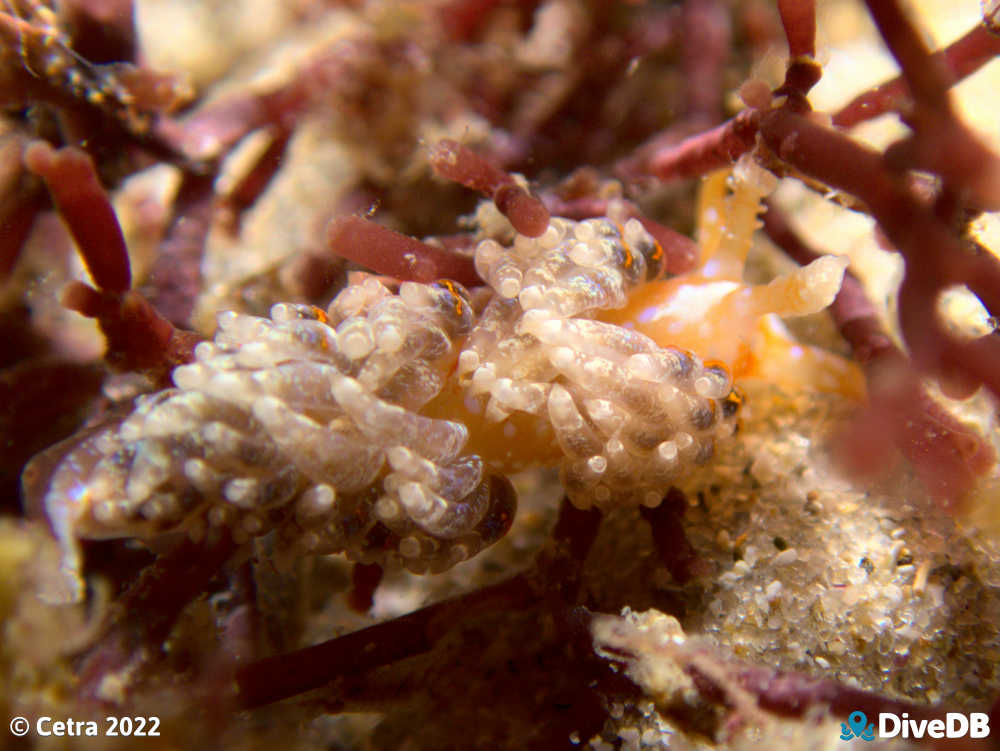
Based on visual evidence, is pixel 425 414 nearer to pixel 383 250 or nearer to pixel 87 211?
pixel 383 250

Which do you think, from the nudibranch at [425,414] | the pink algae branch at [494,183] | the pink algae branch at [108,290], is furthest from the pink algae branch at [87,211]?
the pink algae branch at [494,183]

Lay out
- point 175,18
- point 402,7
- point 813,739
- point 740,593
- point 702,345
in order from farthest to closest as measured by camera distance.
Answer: point 175,18
point 402,7
point 702,345
point 740,593
point 813,739

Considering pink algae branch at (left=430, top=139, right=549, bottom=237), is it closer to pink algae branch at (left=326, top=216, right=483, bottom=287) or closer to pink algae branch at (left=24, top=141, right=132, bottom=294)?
pink algae branch at (left=326, top=216, right=483, bottom=287)

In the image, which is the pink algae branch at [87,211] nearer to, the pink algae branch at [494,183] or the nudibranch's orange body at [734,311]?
the pink algae branch at [494,183]

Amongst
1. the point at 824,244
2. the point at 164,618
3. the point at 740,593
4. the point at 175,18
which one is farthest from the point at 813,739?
the point at 175,18

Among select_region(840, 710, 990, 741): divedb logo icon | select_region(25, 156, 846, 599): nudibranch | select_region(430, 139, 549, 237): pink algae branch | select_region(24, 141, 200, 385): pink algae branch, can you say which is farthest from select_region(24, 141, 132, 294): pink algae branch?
select_region(840, 710, 990, 741): divedb logo icon

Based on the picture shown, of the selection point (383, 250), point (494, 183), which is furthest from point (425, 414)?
point (494, 183)

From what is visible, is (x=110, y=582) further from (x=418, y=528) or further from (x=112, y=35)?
(x=112, y=35)
